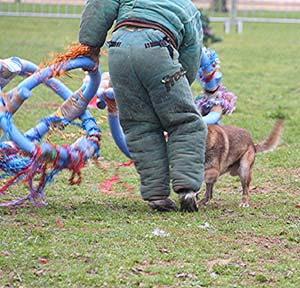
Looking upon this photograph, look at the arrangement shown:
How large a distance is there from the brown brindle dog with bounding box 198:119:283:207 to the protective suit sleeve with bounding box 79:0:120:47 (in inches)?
50.3

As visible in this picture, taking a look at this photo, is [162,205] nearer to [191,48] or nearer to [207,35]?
[191,48]

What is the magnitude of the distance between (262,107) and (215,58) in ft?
16.9

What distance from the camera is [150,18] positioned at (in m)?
6.73

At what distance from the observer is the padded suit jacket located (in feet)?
22.1

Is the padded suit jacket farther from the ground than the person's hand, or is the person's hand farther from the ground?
the padded suit jacket

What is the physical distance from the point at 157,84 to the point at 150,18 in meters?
0.51

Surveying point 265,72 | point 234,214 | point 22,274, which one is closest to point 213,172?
point 234,214

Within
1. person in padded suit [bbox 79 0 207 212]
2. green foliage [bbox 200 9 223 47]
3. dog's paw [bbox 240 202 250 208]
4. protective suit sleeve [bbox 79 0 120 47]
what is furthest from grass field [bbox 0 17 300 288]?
green foliage [bbox 200 9 223 47]

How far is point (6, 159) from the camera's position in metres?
7.21

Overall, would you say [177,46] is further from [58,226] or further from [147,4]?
[58,226]

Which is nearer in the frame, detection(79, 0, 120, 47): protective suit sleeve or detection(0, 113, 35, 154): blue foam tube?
detection(79, 0, 120, 47): protective suit sleeve

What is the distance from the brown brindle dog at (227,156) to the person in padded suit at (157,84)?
43 cm

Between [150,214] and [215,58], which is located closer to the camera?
[150,214]

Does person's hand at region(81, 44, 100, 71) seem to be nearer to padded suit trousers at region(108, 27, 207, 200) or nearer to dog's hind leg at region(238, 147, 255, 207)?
padded suit trousers at region(108, 27, 207, 200)
